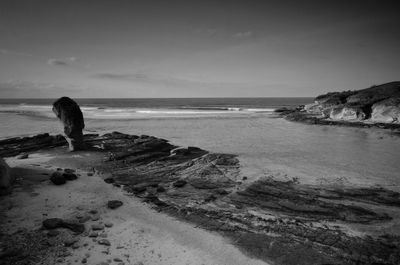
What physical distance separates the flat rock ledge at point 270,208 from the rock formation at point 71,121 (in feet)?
15.3

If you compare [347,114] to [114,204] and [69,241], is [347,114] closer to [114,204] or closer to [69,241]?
[114,204]

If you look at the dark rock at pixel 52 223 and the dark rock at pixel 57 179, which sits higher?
the dark rock at pixel 57 179

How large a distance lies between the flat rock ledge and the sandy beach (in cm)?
64

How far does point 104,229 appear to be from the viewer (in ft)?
26.2

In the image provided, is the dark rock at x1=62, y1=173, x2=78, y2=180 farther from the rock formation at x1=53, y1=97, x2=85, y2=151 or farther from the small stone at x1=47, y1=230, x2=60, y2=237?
the rock formation at x1=53, y1=97, x2=85, y2=151

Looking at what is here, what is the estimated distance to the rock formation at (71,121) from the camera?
18.7 meters

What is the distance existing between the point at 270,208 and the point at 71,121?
1636 centimetres

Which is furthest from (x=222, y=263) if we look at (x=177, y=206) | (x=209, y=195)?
(x=209, y=195)

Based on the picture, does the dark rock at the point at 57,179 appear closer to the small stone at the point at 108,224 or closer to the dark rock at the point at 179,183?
the small stone at the point at 108,224

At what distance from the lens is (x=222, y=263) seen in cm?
661

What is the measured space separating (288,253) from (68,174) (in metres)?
10.7

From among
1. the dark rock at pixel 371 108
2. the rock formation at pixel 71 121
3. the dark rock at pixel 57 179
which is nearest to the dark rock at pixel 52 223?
the dark rock at pixel 57 179

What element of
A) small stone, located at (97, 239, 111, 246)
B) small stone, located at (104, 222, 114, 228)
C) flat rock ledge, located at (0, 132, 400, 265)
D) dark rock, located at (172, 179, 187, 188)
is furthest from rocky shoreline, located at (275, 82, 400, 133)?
small stone, located at (97, 239, 111, 246)

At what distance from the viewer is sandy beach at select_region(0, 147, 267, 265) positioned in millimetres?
6707
